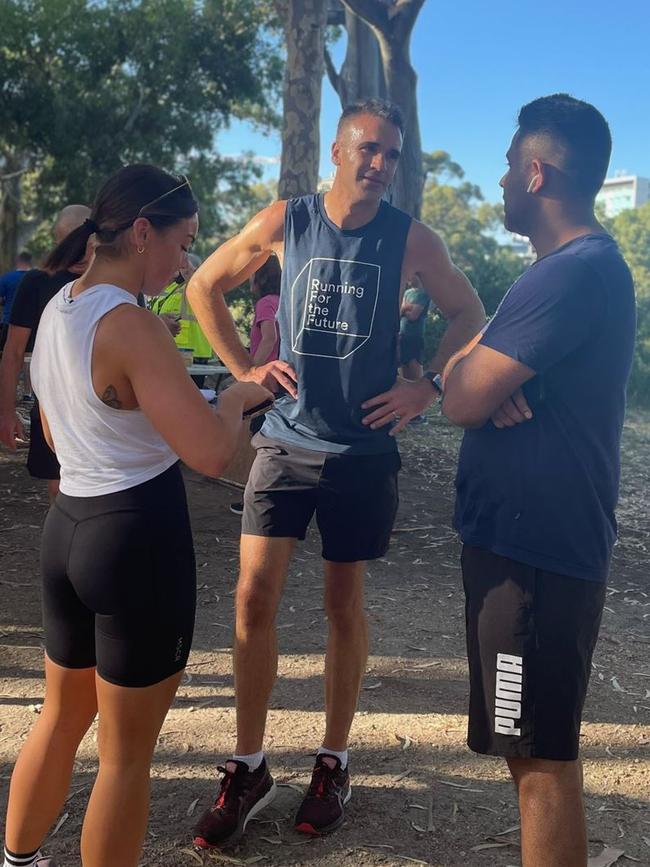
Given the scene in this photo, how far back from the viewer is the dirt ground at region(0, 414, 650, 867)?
9.77 ft

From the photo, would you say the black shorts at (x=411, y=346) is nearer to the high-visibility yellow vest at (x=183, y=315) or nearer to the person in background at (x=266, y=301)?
the high-visibility yellow vest at (x=183, y=315)

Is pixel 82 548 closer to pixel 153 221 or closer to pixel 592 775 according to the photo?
pixel 153 221

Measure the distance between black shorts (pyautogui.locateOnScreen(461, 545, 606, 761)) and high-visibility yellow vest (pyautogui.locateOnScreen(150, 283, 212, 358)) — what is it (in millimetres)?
5662

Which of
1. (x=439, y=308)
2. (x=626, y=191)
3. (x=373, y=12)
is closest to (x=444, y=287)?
(x=439, y=308)

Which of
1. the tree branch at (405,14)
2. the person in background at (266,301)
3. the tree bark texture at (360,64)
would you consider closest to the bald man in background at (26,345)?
the person in background at (266,301)

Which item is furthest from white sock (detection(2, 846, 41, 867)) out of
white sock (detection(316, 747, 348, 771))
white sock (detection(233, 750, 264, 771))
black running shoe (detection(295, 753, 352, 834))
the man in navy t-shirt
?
the man in navy t-shirt

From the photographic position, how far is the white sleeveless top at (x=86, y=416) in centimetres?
211

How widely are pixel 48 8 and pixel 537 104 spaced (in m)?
22.9

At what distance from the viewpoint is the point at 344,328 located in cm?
303

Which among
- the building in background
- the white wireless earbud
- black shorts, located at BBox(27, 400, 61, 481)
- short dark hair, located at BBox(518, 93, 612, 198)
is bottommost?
black shorts, located at BBox(27, 400, 61, 481)

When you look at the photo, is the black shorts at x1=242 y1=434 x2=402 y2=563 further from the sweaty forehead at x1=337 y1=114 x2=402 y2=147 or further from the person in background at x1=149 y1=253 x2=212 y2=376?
the person in background at x1=149 y1=253 x2=212 y2=376

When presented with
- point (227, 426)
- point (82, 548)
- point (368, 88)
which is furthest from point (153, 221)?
point (368, 88)

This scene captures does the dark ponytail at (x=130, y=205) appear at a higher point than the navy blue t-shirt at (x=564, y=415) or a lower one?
higher

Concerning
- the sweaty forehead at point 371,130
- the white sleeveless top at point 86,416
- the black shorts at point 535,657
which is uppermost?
the sweaty forehead at point 371,130
